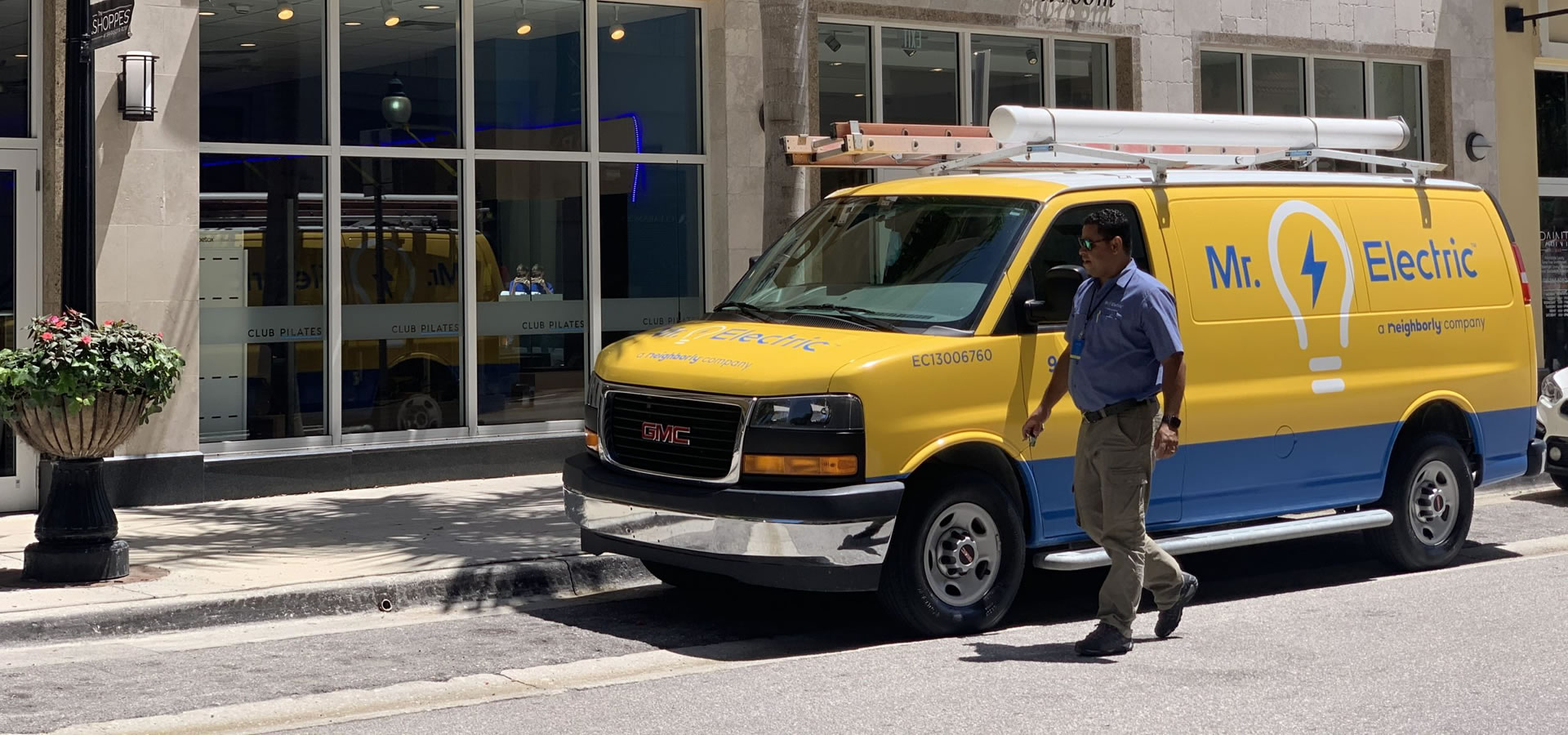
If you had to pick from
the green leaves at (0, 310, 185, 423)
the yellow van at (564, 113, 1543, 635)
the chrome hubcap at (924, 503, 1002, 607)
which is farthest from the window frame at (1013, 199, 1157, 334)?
the green leaves at (0, 310, 185, 423)

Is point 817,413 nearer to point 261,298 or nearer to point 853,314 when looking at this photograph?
point 853,314

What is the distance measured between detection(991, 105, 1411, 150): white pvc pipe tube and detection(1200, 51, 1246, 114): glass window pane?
25.2ft

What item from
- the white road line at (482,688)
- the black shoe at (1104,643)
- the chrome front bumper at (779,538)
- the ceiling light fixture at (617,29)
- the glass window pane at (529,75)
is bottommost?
the white road line at (482,688)

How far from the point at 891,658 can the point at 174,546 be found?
15.9 feet

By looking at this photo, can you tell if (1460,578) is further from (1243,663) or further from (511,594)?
(511,594)

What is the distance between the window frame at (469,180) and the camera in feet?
41.3

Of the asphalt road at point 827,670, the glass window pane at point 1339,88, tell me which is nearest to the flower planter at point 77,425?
the asphalt road at point 827,670

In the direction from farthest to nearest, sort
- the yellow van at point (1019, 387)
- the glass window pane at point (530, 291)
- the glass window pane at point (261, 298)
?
the glass window pane at point (530, 291)
the glass window pane at point (261, 298)
the yellow van at point (1019, 387)

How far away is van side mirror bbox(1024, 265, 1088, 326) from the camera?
7.92 m

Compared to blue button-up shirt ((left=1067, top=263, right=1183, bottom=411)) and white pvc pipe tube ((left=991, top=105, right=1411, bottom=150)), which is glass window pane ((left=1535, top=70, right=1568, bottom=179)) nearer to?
white pvc pipe tube ((left=991, top=105, right=1411, bottom=150))

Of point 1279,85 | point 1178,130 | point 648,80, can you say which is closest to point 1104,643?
point 1178,130

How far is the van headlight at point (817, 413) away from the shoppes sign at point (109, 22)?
182 inches

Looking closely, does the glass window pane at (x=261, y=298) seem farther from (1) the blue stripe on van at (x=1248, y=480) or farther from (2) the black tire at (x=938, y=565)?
(1) the blue stripe on van at (x=1248, y=480)

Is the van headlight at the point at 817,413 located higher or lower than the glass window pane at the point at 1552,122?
lower
